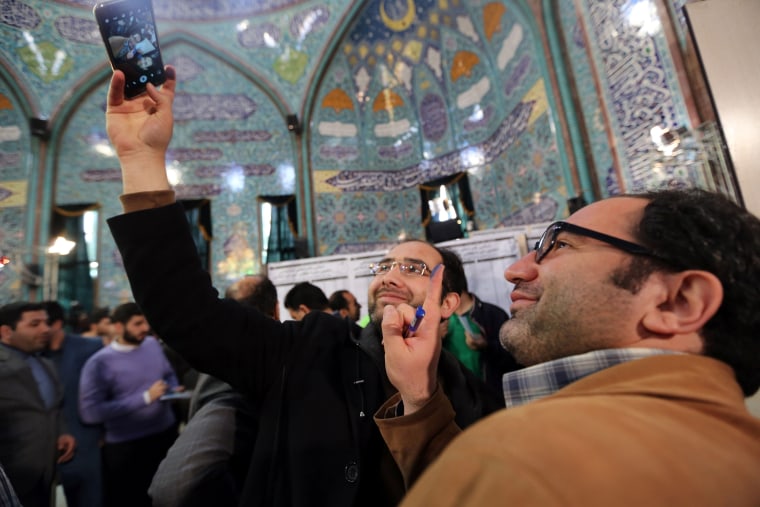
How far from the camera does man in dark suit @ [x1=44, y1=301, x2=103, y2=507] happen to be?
8.53 ft

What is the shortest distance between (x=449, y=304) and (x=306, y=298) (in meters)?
1.35

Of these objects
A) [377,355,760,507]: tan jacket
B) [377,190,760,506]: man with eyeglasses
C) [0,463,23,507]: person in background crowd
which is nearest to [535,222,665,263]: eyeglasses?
[377,190,760,506]: man with eyeglasses

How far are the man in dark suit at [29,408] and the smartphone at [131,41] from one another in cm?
190

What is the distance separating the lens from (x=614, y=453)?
397 millimetres

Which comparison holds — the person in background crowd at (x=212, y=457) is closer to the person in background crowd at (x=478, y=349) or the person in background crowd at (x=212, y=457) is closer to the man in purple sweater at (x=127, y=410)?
the person in background crowd at (x=478, y=349)

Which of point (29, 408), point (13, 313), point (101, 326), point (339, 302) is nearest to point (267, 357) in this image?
point (29, 408)

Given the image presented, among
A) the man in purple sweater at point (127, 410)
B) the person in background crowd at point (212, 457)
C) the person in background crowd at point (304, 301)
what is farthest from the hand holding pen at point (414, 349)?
the man in purple sweater at point (127, 410)

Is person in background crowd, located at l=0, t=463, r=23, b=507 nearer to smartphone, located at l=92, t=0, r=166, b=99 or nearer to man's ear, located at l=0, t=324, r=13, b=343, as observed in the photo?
smartphone, located at l=92, t=0, r=166, b=99

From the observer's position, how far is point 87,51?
8.71 m

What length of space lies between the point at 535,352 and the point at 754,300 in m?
0.41

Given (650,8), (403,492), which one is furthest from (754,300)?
(650,8)

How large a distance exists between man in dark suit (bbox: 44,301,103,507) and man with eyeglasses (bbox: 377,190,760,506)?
2698 mm

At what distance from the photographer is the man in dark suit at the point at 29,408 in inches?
79.1

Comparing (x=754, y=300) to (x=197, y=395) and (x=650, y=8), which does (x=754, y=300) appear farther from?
(x=650, y=8)
